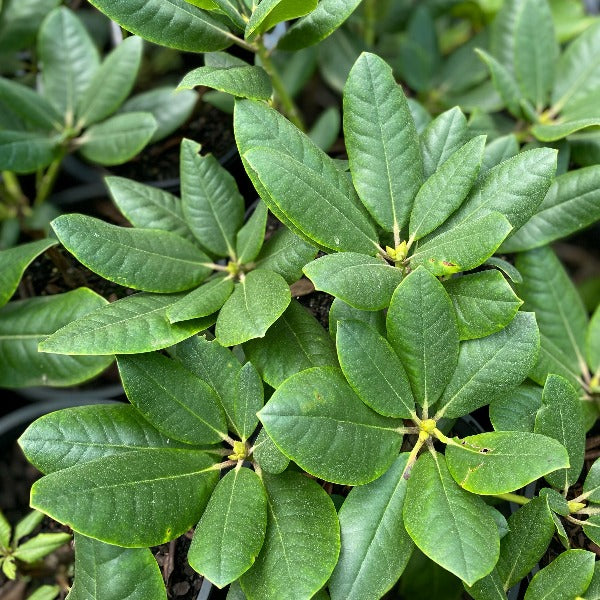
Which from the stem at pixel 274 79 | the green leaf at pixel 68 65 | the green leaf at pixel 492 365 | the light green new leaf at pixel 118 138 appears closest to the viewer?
the green leaf at pixel 492 365

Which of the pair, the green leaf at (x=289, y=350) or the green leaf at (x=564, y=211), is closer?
the green leaf at (x=289, y=350)

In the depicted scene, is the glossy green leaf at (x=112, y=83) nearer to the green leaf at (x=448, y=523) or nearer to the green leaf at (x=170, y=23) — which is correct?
the green leaf at (x=170, y=23)

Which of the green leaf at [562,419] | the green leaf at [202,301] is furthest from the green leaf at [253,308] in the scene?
the green leaf at [562,419]

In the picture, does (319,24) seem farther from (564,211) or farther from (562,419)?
(562,419)

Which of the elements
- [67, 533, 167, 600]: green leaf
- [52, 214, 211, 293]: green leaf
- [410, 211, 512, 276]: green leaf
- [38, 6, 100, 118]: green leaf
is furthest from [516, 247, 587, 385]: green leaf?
[38, 6, 100, 118]: green leaf

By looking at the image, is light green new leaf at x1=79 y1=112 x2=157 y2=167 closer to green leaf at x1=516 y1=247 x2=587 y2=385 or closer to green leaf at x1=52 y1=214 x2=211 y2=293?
green leaf at x1=52 y1=214 x2=211 y2=293

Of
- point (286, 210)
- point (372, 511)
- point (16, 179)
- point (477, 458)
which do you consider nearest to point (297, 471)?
point (372, 511)
